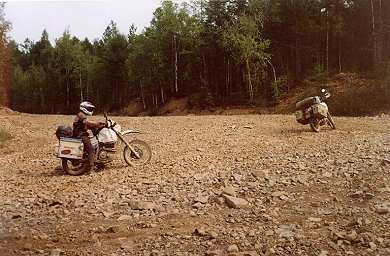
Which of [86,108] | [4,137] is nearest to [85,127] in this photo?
[86,108]

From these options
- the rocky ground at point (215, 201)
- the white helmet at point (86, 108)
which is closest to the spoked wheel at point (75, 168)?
the rocky ground at point (215, 201)

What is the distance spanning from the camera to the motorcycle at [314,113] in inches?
627

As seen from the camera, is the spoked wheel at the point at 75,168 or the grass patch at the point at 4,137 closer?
the spoked wheel at the point at 75,168

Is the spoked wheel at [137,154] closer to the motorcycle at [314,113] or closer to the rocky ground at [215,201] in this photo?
the rocky ground at [215,201]

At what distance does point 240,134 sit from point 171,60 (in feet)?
115

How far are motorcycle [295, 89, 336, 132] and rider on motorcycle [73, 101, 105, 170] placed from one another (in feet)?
24.7

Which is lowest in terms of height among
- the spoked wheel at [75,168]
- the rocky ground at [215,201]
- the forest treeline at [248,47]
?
the rocky ground at [215,201]

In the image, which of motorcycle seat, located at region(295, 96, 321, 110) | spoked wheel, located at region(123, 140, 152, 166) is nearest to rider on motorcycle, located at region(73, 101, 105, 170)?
spoked wheel, located at region(123, 140, 152, 166)

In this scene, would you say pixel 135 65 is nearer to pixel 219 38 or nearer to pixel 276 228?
pixel 219 38

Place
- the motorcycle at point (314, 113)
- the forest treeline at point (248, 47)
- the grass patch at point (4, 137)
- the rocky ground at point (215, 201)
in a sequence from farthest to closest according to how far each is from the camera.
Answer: the forest treeline at point (248, 47)
the grass patch at point (4, 137)
the motorcycle at point (314, 113)
the rocky ground at point (215, 201)

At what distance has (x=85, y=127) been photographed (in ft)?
40.1

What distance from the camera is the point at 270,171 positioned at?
37.0 ft

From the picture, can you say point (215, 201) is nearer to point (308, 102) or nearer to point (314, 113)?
point (314, 113)

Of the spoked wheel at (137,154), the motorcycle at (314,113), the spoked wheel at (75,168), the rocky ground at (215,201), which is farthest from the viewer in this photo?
the motorcycle at (314,113)
